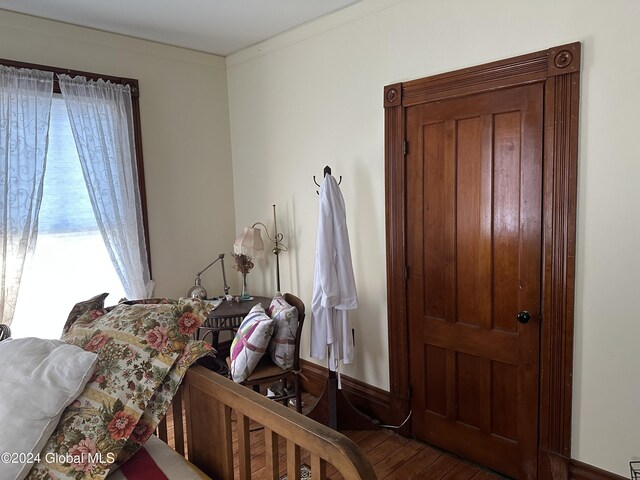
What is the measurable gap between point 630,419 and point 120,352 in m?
2.02

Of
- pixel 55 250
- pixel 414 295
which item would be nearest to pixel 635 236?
pixel 414 295

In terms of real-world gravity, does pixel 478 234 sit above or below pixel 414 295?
above

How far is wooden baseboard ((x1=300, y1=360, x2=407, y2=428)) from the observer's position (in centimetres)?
276

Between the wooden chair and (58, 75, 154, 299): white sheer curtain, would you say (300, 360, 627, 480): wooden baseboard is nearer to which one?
the wooden chair

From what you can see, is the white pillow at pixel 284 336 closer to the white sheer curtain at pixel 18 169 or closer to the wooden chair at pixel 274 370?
the wooden chair at pixel 274 370

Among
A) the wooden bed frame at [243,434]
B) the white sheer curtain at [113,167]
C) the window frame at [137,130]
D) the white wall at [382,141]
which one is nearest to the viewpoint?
the wooden bed frame at [243,434]

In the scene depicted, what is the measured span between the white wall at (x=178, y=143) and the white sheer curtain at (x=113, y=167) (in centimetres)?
13

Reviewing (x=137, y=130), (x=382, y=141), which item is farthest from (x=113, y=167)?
(x=382, y=141)

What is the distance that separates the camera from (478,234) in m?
2.29

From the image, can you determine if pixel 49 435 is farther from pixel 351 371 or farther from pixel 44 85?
pixel 44 85

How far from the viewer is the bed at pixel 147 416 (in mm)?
1225

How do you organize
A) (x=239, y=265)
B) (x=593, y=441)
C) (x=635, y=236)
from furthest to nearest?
(x=239, y=265) → (x=593, y=441) → (x=635, y=236)

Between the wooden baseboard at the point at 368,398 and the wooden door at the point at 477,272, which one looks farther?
the wooden baseboard at the point at 368,398

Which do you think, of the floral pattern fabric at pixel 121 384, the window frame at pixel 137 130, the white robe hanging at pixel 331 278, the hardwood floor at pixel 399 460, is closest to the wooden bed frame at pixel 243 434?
the floral pattern fabric at pixel 121 384
